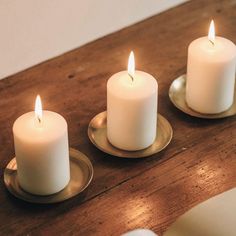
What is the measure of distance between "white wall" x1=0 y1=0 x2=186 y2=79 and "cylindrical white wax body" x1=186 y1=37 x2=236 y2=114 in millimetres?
303

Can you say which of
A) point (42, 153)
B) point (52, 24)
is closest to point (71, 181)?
point (42, 153)

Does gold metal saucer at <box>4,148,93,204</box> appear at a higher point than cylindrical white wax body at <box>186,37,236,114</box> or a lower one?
lower

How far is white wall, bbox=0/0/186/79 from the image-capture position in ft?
3.79

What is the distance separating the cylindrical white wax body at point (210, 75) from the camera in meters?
1.01

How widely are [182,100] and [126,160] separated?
180mm

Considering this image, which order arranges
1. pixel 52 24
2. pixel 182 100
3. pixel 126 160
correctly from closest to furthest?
1. pixel 126 160
2. pixel 182 100
3. pixel 52 24

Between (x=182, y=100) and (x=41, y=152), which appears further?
(x=182, y=100)

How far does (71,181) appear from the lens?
92cm

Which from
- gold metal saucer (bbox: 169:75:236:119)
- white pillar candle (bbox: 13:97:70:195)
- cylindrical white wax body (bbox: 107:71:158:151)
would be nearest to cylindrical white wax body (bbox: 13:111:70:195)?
white pillar candle (bbox: 13:97:70:195)

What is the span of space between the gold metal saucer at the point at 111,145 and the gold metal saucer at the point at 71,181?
0.04 meters

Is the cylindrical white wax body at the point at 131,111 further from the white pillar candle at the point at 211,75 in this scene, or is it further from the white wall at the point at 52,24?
the white wall at the point at 52,24

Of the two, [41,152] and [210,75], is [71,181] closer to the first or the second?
[41,152]

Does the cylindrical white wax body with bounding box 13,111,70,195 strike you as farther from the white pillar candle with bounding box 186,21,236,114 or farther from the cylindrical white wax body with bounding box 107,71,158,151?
the white pillar candle with bounding box 186,21,236,114

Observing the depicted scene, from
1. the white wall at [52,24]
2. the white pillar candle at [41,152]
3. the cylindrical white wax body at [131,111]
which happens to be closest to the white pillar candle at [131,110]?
the cylindrical white wax body at [131,111]
